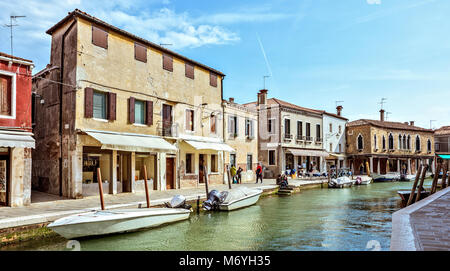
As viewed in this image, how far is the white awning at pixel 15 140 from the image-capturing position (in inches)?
403

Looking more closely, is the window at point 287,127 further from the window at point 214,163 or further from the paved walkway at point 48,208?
the paved walkway at point 48,208

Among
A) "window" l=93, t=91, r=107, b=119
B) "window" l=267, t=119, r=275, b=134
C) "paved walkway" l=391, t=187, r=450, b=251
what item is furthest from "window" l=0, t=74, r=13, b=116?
"window" l=267, t=119, r=275, b=134

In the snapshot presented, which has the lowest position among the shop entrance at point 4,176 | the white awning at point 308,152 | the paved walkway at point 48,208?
the paved walkway at point 48,208

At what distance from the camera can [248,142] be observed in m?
24.5

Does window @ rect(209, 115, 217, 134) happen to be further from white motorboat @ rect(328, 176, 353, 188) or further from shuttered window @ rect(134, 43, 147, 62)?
white motorboat @ rect(328, 176, 353, 188)

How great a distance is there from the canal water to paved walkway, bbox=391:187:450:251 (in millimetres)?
1230

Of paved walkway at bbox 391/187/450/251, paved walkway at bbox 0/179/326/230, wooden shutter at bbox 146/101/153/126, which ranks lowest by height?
paved walkway at bbox 0/179/326/230

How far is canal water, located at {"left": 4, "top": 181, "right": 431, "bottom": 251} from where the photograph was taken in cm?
827

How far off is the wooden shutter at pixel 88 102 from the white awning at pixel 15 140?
2.63 m

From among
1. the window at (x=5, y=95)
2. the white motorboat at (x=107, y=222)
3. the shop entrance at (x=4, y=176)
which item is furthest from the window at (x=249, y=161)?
the window at (x=5, y=95)

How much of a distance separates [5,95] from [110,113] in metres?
4.13

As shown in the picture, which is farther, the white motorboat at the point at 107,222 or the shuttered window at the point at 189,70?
the shuttered window at the point at 189,70
